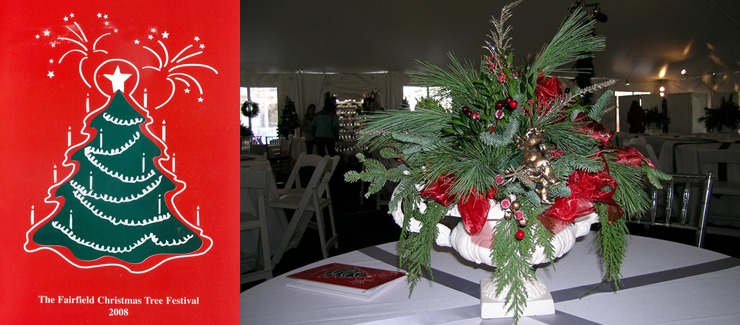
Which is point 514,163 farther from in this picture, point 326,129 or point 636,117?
point 636,117

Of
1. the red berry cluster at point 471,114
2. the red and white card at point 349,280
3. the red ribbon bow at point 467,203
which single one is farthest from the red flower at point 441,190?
the red and white card at point 349,280

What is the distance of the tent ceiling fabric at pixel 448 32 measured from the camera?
45.6 ft

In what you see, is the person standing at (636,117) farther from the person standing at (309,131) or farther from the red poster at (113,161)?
the red poster at (113,161)

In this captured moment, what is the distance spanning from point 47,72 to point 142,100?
5.6 inches

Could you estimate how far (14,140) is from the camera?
906 millimetres

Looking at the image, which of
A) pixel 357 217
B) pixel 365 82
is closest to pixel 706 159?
pixel 357 217

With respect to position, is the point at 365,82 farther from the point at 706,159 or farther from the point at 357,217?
the point at 706,159

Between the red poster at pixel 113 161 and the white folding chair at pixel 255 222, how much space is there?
2624 mm

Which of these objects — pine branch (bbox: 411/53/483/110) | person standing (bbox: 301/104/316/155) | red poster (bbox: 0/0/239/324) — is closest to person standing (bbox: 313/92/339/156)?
person standing (bbox: 301/104/316/155)

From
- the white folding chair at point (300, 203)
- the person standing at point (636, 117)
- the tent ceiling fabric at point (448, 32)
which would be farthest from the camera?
the tent ceiling fabric at point (448, 32)

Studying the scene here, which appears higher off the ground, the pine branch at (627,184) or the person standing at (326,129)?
the person standing at (326,129)

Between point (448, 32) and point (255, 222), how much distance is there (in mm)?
12045

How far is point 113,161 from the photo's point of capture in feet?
3.01

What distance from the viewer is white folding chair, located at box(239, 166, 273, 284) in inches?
142
